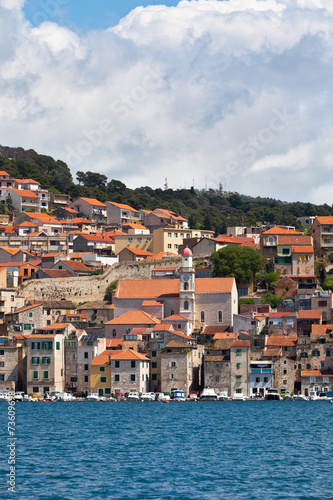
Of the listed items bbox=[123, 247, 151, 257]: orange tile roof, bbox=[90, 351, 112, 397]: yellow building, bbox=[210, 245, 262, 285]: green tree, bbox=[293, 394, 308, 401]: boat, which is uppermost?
bbox=[123, 247, 151, 257]: orange tile roof

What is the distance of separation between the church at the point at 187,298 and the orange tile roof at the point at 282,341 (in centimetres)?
731

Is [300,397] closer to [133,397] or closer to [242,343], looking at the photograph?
[242,343]

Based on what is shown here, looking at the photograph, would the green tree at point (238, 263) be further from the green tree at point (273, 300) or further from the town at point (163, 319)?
the green tree at point (273, 300)

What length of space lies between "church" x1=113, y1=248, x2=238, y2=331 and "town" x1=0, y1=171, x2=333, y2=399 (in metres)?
0.12

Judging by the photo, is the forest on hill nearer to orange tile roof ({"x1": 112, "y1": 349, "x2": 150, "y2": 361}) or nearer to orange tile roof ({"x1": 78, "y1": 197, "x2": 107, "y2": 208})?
orange tile roof ({"x1": 78, "y1": 197, "x2": 107, "y2": 208})

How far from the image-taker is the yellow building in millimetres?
86062

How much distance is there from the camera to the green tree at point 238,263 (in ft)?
331

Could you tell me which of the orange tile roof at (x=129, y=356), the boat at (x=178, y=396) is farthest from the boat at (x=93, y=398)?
the boat at (x=178, y=396)

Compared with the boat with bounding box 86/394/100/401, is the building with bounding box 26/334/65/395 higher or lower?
higher

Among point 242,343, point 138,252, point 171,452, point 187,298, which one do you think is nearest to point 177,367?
point 242,343

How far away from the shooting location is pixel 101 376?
86312mm

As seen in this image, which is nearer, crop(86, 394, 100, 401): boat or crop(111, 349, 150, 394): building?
crop(86, 394, 100, 401): boat

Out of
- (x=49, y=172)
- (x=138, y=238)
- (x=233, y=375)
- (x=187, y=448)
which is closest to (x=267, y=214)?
(x=49, y=172)

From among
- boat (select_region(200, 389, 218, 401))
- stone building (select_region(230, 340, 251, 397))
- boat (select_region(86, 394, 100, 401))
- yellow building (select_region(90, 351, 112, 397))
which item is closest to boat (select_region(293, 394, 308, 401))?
stone building (select_region(230, 340, 251, 397))
